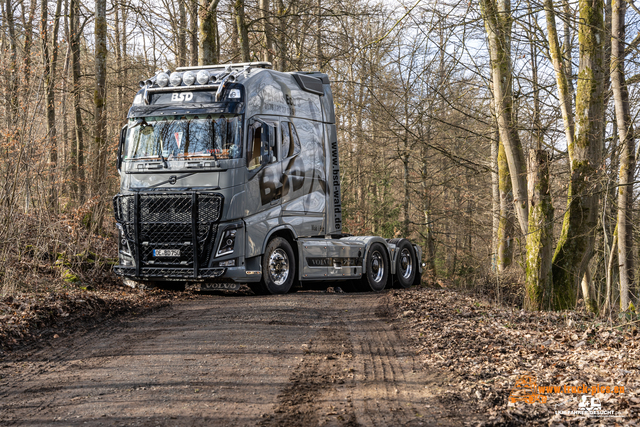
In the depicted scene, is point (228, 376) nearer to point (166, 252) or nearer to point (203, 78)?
point (166, 252)

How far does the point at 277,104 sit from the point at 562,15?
4.87 metres

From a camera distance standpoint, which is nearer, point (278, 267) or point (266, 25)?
point (278, 267)

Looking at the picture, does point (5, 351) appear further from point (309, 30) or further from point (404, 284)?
point (309, 30)

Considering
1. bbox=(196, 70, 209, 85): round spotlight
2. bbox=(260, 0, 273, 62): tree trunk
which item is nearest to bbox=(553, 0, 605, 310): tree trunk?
bbox=(196, 70, 209, 85): round spotlight

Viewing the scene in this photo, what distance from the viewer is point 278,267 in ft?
34.6

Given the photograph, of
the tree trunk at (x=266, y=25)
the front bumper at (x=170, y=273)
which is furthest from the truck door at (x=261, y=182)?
the tree trunk at (x=266, y=25)

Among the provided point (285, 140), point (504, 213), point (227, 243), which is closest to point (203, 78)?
point (285, 140)

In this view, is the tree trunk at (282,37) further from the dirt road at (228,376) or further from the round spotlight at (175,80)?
the dirt road at (228,376)

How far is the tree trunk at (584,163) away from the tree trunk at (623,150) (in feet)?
1.66

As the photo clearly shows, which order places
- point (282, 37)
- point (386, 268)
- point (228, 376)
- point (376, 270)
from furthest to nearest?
1. point (282, 37)
2. point (386, 268)
3. point (376, 270)
4. point (228, 376)

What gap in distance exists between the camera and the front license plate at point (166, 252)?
9.63 m

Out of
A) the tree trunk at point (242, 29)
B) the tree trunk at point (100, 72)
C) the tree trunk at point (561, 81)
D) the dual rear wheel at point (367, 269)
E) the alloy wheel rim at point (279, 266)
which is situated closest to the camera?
the dual rear wheel at point (367, 269)

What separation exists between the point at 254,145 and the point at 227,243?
1681 mm

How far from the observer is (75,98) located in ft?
59.1
